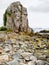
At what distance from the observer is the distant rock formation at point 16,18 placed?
35.0 meters

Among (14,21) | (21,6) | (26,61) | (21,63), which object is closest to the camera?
(21,63)

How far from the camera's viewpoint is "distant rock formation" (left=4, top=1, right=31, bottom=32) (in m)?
35.0

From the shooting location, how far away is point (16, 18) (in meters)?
35.0

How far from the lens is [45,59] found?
8758 mm

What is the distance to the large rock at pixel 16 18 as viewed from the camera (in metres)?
35.0

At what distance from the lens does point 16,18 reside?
3497cm

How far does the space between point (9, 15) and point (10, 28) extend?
1.93 metres

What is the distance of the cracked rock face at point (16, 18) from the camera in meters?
35.0

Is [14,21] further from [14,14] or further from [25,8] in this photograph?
[25,8]

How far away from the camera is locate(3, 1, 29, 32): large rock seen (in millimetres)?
34969

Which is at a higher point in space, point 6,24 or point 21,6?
point 21,6

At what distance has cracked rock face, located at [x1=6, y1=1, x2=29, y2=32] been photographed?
35.0m

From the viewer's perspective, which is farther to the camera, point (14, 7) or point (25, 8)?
point (25, 8)

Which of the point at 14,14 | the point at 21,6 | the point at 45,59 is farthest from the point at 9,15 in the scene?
the point at 45,59
